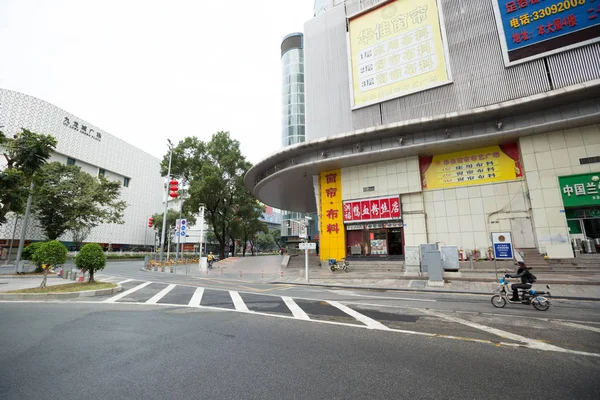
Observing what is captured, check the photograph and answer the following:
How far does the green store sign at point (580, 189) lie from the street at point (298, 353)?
12948mm

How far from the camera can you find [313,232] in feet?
231

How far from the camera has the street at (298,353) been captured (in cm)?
328

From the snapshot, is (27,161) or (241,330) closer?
(241,330)

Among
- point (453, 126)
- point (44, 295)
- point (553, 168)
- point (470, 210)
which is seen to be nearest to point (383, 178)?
point (453, 126)

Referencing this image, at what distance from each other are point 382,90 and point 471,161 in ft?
29.7

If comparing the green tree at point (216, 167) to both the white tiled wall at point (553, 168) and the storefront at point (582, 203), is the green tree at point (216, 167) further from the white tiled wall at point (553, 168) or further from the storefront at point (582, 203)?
the storefront at point (582, 203)

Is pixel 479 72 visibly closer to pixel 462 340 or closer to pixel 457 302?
pixel 457 302

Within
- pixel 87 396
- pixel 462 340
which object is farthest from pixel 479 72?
pixel 87 396

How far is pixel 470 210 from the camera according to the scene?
20.1 m

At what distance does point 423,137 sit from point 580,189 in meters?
9.76

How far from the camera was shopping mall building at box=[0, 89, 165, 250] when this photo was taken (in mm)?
Result: 47281

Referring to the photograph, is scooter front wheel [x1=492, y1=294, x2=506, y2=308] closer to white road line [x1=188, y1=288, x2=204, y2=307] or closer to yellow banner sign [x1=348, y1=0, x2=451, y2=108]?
white road line [x1=188, y1=288, x2=204, y2=307]

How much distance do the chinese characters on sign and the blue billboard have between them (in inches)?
2862

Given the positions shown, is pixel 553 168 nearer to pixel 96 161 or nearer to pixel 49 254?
pixel 49 254
